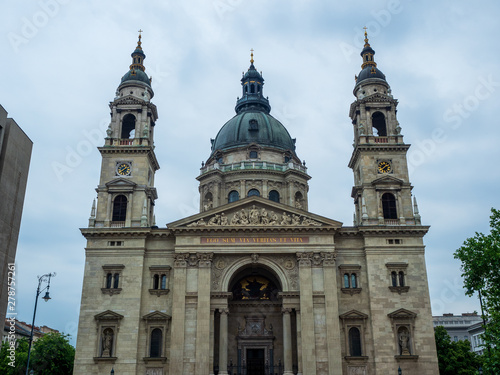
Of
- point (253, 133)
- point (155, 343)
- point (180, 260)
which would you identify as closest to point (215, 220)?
point (180, 260)

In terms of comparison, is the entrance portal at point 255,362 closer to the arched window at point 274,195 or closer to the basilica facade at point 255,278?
the basilica facade at point 255,278

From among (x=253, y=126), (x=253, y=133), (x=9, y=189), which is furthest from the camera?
(x=253, y=126)

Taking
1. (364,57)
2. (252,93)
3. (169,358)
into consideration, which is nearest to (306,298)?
(169,358)

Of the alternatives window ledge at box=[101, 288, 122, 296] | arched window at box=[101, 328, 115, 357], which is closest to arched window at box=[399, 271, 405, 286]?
window ledge at box=[101, 288, 122, 296]

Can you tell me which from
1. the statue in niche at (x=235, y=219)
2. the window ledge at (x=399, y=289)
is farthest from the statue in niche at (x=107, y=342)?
the window ledge at (x=399, y=289)

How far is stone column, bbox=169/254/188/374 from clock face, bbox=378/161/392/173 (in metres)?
18.9

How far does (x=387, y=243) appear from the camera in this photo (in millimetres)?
43844

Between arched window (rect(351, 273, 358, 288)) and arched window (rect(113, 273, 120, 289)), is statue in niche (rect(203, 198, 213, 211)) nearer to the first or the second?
arched window (rect(113, 273, 120, 289))

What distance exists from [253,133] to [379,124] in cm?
1669

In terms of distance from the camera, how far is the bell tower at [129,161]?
45094mm

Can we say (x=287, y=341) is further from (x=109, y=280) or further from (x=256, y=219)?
(x=109, y=280)

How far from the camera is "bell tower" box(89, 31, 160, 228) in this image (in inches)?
1775

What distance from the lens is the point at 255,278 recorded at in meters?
47.2

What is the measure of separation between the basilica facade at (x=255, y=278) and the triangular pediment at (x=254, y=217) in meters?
0.09
